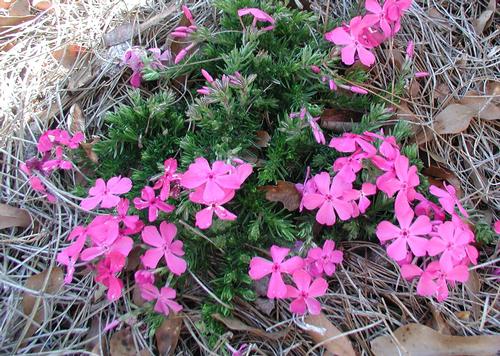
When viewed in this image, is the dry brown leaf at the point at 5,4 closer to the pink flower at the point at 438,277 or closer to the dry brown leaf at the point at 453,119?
the dry brown leaf at the point at 453,119

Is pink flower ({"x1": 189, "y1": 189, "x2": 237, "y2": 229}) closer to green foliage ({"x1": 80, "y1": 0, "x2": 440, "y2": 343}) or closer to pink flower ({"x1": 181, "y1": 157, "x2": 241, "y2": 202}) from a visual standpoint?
pink flower ({"x1": 181, "y1": 157, "x2": 241, "y2": 202})

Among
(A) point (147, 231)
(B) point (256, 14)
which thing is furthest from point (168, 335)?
(B) point (256, 14)

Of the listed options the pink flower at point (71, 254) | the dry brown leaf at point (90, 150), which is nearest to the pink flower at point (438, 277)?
the pink flower at point (71, 254)

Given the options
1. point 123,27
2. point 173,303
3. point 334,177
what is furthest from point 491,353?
point 123,27

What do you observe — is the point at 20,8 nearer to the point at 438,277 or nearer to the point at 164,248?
the point at 164,248

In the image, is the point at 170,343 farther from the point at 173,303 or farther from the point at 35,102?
the point at 35,102
